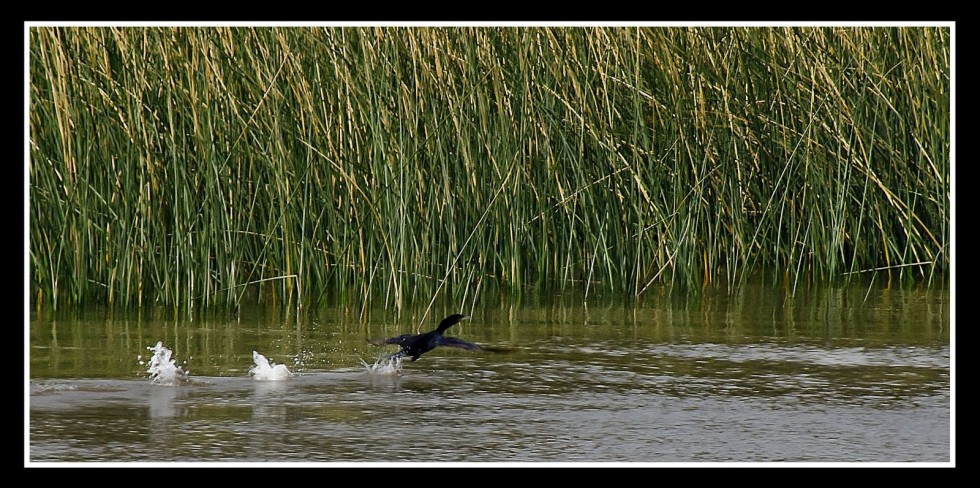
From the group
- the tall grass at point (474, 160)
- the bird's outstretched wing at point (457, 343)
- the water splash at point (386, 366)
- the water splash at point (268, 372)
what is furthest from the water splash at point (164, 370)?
the tall grass at point (474, 160)

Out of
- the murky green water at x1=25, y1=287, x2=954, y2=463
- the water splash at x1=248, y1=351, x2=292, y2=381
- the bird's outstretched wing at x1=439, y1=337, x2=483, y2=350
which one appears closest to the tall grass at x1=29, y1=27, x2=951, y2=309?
the murky green water at x1=25, y1=287, x2=954, y2=463

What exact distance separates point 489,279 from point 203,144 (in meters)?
1.36

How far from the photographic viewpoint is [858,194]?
6.48m

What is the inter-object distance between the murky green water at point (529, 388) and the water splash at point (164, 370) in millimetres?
44

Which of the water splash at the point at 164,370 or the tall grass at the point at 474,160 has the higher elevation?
the tall grass at the point at 474,160

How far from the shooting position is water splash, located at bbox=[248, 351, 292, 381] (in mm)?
4637

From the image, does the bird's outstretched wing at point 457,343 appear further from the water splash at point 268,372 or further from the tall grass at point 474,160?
the tall grass at point 474,160

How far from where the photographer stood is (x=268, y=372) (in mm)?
4656

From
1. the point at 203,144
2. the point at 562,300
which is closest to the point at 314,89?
the point at 203,144

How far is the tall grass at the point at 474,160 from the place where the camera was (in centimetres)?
587

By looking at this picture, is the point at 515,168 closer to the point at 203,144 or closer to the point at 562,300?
the point at 562,300

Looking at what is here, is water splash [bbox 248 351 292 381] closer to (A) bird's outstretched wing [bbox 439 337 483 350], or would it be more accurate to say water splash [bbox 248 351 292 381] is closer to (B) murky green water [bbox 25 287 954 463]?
(B) murky green water [bbox 25 287 954 463]

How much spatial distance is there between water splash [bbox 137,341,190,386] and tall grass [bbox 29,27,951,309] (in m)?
1.05

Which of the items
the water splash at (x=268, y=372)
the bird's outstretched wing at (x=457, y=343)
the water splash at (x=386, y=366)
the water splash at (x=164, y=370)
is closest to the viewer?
the bird's outstretched wing at (x=457, y=343)
